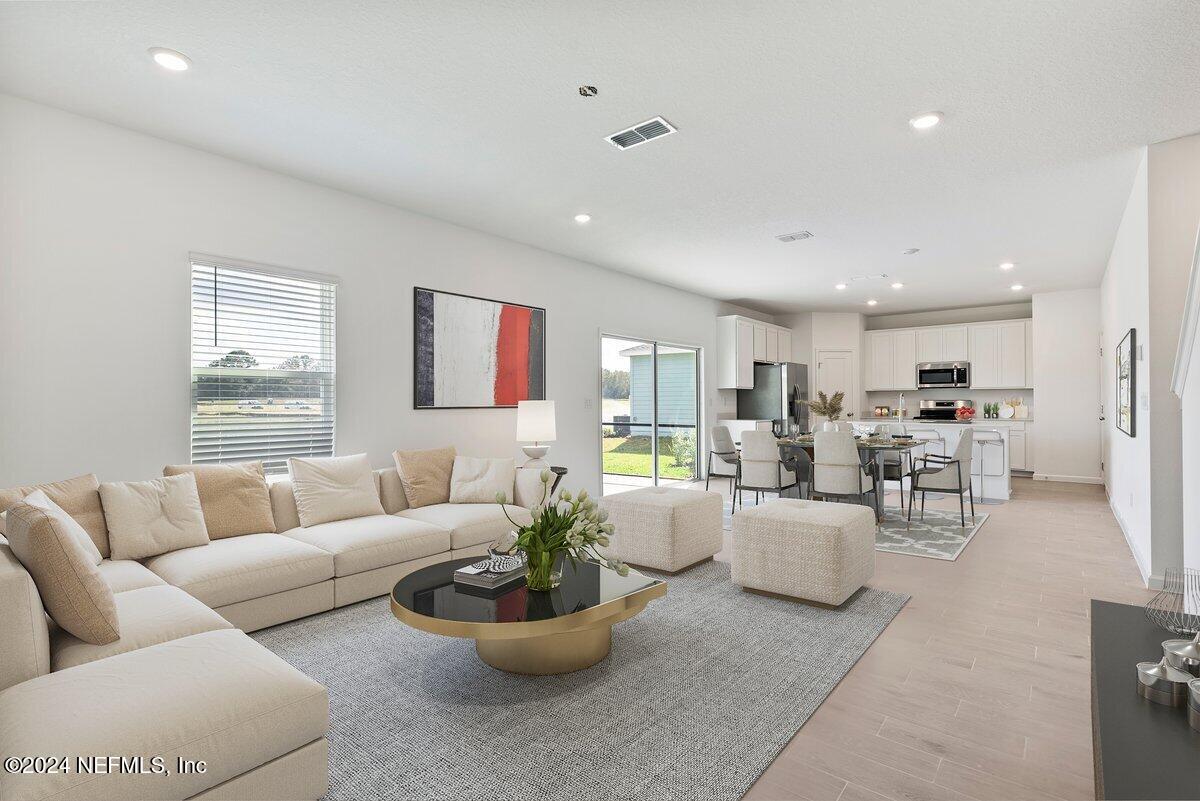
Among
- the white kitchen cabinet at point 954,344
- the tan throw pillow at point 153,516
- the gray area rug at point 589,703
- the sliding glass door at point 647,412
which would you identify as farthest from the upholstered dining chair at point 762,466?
the white kitchen cabinet at point 954,344

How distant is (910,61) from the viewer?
270cm

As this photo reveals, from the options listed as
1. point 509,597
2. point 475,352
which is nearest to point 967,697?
point 509,597

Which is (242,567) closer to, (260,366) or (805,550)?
(260,366)

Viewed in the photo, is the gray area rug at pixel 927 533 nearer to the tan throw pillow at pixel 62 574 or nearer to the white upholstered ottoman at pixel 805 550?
the white upholstered ottoman at pixel 805 550

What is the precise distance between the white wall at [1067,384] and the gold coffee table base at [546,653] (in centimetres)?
875

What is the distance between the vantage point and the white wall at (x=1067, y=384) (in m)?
8.23

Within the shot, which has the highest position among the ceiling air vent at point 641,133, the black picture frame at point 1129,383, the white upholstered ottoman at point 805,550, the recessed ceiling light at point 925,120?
the ceiling air vent at point 641,133

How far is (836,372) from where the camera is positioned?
10328 mm

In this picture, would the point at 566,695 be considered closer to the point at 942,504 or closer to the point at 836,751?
the point at 836,751

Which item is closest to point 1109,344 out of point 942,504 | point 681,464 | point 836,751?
point 942,504

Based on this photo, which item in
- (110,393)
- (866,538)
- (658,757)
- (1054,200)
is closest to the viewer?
(658,757)

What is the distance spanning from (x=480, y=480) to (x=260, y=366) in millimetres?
1651

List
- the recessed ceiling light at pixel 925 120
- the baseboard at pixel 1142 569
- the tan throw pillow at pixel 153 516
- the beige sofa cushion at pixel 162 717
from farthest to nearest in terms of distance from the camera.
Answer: the baseboard at pixel 1142 569, the recessed ceiling light at pixel 925 120, the tan throw pillow at pixel 153 516, the beige sofa cushion at pixel 162 717

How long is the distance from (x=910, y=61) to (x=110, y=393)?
438 cm
